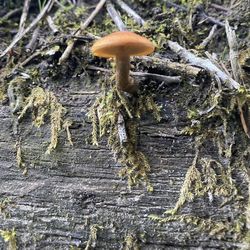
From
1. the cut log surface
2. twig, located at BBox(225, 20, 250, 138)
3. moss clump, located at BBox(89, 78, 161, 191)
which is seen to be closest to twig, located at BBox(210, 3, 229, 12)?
twig, located at BBox(225, 20, 250, 138)

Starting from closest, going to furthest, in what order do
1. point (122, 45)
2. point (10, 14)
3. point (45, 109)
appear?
point (122, 45) → point (45, 109) → point (10, 14)

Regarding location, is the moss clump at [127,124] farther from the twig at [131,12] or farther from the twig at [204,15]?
the twig at [204,15]

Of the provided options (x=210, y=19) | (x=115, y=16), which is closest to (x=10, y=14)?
(x=115, y=16)

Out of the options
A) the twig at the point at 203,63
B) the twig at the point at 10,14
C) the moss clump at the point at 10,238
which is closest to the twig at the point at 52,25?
the twig at the point at 10,14

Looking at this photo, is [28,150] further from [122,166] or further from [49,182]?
[122,166]

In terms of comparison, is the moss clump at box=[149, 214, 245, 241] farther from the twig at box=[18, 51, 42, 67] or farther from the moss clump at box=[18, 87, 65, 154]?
the twig at box=[18, 51, 42, 67]

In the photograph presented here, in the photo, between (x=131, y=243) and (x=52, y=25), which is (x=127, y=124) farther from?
(x=52, y=25)
